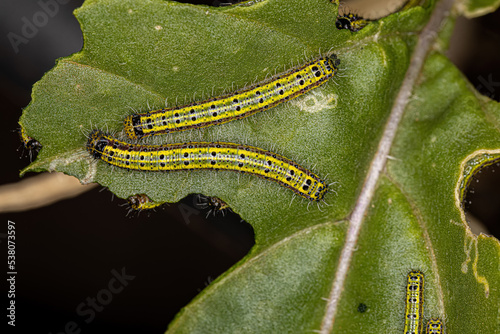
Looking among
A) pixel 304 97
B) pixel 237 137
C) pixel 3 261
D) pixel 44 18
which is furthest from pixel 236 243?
pixel 44 18

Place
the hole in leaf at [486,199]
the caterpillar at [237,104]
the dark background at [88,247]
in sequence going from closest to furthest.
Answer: the caterpillar at [237,104]
the hole in leaf at [486,199]
the dark background at [88,247]

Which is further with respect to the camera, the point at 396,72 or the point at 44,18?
the point at 44,18

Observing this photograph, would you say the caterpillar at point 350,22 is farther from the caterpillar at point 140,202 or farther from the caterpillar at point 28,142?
the caterpillar at point 28,142

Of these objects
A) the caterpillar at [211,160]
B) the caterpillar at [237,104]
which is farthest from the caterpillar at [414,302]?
the caterpillar at [237,104]

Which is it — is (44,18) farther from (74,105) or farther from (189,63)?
(189,63)

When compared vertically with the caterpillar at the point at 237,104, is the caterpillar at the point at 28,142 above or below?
below

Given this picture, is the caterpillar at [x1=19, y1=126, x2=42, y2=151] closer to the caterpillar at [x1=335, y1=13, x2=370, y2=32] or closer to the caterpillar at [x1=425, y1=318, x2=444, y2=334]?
the caterpillar at [x1=335, y1=13, x2=370, y2=32]
